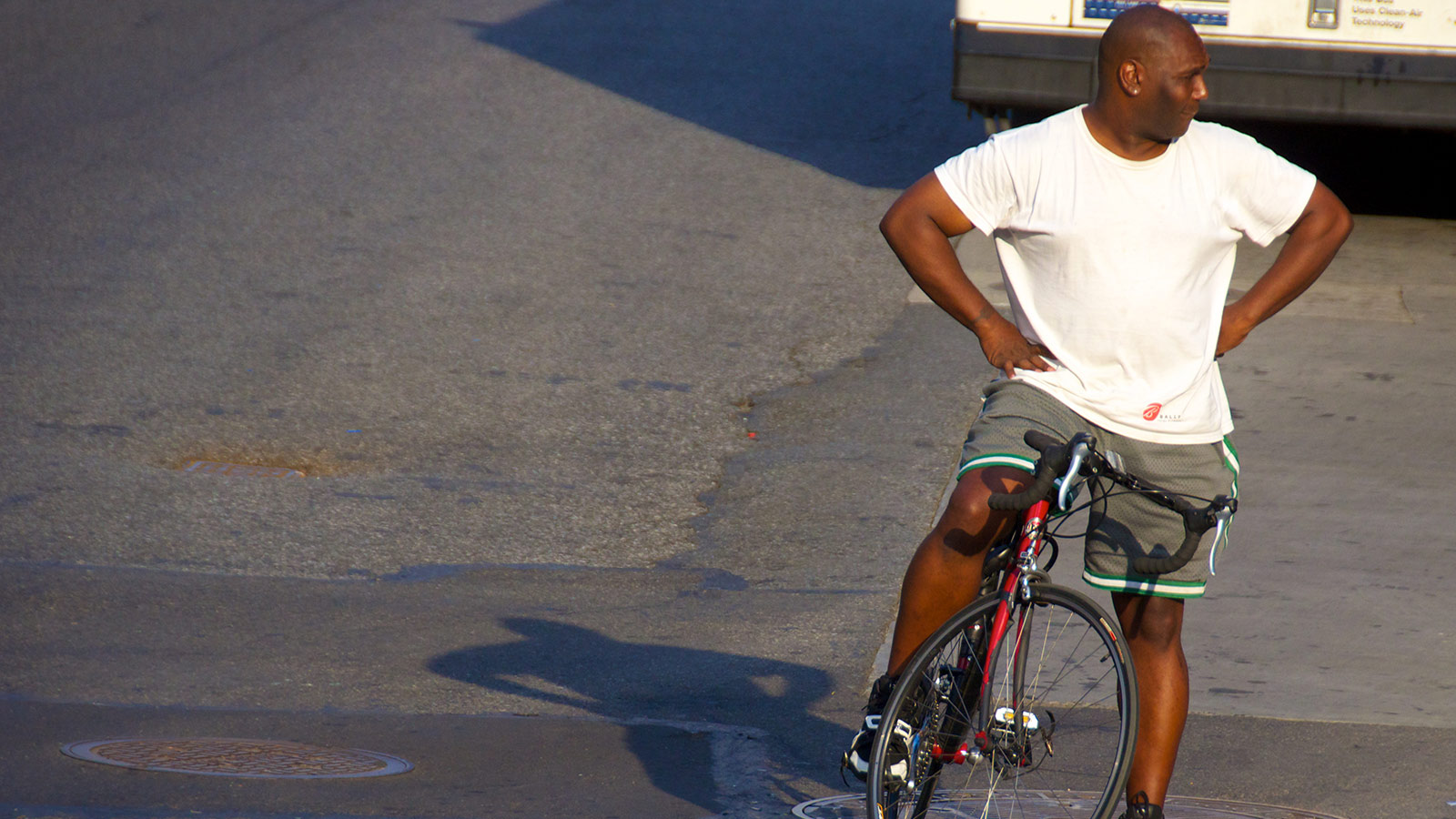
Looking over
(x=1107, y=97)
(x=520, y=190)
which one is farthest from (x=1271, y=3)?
(x=1107, y=97)

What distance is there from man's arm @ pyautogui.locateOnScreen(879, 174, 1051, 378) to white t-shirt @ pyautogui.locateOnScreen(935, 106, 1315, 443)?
4cm

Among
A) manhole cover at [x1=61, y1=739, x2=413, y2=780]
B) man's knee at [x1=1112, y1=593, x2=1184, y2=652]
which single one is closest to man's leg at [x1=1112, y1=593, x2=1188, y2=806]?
man's knee at [x1=1112, y1=593, x2=1184, y2=652]

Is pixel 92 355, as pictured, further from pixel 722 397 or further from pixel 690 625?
pixel 690 625

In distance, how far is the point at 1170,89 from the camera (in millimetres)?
3529

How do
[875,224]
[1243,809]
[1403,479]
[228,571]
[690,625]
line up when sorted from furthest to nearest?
[875,224], [1403,479], [228,571], [690,625], [1243,809]

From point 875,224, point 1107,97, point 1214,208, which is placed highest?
point 1107,97

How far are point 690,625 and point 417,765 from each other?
130 centimetres

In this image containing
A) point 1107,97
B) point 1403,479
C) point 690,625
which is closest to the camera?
point 1107,97

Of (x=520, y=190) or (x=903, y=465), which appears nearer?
(x=903, y=465)

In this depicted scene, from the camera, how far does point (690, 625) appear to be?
5.51 meters

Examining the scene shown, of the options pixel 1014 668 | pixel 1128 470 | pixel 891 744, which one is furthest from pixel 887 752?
pixel 1128 470

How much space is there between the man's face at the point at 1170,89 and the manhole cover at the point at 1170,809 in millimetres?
1592

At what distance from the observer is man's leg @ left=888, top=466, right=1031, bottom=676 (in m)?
3.64

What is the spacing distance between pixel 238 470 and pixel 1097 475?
13.8ft
